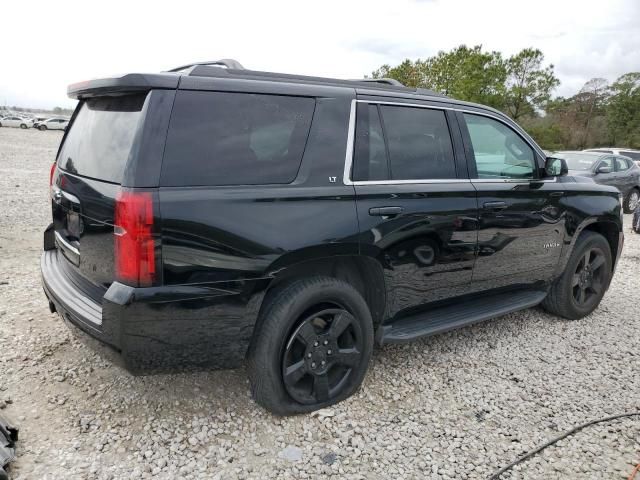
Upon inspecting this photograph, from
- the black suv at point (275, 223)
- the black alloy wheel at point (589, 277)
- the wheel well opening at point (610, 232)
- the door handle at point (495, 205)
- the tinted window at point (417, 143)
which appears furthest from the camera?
the wheel well opening at point (610, 232)

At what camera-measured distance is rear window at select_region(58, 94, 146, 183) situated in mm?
2433

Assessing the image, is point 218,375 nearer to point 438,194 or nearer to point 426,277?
point 426,277

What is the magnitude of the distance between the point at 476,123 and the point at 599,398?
6.84 feet

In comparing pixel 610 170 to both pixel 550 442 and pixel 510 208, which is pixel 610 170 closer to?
pixel 510 208

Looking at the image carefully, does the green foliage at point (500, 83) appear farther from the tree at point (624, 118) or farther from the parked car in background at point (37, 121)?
the parked car in background at point (37, 121)

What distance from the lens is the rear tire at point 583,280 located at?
444 centimetres

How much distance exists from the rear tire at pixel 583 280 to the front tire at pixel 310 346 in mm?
2321

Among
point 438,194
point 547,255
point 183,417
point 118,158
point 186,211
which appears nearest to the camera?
point 186,211

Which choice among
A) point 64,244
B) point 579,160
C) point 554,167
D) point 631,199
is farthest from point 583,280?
point 631,199

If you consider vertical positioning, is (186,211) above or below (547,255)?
above

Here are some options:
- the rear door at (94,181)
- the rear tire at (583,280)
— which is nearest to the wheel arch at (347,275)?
the rear door at (94,181)

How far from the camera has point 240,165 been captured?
2.52 meters

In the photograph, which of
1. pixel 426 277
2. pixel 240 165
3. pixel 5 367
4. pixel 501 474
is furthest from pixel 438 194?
pixel 5 367

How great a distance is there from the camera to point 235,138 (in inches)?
99.3
